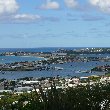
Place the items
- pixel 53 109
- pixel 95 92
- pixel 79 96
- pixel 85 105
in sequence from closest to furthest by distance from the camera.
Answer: pixel 53 109 < pixel 85 105 < pixel 79 96 < pixel 95 92

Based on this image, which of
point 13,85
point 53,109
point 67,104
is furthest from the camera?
point 13,85

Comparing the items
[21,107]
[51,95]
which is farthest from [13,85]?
[51,95]

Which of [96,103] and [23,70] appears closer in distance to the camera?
[96,103]

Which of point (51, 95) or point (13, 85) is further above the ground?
point (51, 95)

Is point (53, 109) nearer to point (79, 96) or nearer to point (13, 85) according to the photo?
point (79, 96)

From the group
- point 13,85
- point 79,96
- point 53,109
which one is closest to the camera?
point 53,109

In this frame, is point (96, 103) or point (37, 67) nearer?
point (96, 103)

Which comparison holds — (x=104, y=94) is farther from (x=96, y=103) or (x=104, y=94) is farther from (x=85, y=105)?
(x=85, y=105)

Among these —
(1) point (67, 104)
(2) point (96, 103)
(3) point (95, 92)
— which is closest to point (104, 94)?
(3) point (95, 92)

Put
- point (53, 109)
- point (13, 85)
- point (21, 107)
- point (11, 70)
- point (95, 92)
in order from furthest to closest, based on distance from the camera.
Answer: point (11, 70) < point (13, 85) < point (21, 107) < point (95, 92) < point (53, 109)
